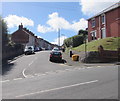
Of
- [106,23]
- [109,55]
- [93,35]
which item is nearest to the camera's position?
[109,55]

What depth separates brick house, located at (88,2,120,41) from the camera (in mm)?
34000

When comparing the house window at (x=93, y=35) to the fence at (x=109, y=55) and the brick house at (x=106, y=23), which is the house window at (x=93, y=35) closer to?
the brick house at (x=106, y=23)

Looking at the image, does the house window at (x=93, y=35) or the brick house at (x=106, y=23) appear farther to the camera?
the house window at (x=93, y=35)

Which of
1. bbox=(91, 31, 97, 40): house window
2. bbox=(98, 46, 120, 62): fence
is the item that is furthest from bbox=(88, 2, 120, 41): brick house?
bbox=(98, 46, 120, 62): fence

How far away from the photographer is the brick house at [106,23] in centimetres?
3400

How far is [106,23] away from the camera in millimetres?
36500

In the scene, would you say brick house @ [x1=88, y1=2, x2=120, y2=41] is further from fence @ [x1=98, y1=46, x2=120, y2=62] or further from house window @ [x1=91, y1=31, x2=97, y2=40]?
fence @ [x1=98, y1=46, x2=120, y2=62]

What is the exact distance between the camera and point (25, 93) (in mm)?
8344

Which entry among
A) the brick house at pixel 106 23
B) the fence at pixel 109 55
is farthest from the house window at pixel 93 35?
the fence at pixel 109 55

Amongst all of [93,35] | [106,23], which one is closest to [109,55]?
[106,23]

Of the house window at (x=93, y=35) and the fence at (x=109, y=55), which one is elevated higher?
the house window at (x=93, y=35)

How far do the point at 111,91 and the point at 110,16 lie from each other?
1167 inches

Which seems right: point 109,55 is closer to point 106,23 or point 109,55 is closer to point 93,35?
point 106,23

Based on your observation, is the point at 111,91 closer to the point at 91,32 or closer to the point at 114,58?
the point at 114,58
